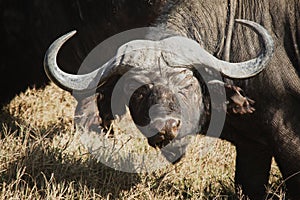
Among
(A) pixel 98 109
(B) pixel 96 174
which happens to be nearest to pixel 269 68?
(A) pixel 98 109

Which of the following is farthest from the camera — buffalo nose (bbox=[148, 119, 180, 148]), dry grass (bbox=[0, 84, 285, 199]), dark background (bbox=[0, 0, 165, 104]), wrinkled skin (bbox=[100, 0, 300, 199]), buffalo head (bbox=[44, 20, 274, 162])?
dark background (bbox=[0, 0, 165, 104])

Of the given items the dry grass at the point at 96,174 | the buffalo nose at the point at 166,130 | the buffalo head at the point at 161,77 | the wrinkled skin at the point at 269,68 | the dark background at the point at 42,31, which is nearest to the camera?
the buffalo nose at the point at 166,130

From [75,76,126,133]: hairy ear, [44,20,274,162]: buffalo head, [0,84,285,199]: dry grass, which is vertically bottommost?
[0,84,285,199]: dry grass

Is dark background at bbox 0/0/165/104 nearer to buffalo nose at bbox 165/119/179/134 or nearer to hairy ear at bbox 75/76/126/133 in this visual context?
hairy ear at bbox 75/76/126/133

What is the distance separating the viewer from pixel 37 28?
7.04 meters

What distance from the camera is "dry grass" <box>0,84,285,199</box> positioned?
17.1 ft

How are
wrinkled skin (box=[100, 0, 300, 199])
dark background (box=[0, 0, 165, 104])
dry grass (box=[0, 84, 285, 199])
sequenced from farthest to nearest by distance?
1. dark background (box=[0, 0, 165, 104])
2. dry grass (box=[0, 84, 285, 199])
3. wrinkled skin (box=[100, 0, 300, 199])

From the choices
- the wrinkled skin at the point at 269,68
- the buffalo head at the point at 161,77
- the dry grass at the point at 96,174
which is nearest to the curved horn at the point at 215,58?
the buffalo head at the point at 161,77

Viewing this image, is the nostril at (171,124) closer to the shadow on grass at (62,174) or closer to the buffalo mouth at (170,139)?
the buffalo mouth at (170,139)

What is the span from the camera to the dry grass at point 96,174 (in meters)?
5.21

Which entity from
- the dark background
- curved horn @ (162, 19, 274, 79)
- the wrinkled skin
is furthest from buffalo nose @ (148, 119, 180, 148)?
the dark background

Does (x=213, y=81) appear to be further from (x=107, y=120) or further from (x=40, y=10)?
(x=40, y=10)

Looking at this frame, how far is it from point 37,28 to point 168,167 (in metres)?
1.91

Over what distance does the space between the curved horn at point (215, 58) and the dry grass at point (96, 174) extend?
1.02 metres
